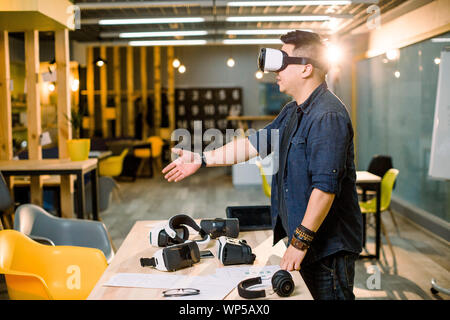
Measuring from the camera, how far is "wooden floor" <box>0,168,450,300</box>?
397 cm

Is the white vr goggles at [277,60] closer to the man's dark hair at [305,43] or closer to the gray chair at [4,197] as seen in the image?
the man's dark hair at [305,43]

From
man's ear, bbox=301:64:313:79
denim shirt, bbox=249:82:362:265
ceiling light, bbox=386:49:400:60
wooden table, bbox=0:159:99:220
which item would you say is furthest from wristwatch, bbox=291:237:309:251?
ceiling light, bbox=386:49:400:60

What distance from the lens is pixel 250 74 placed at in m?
13.8

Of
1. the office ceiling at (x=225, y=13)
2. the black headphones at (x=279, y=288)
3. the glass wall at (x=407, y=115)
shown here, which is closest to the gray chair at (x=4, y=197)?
the office ceiling at (x=225, y=13)

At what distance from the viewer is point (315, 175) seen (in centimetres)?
174

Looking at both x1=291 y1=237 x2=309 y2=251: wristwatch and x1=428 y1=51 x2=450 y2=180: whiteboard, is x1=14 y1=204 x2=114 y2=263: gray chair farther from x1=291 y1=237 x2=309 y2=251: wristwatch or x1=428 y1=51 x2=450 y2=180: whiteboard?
x1=428 y1=51 x2=450 y2=180: whiteboard

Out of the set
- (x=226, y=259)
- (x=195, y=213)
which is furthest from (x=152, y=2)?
(x=226, y=259)

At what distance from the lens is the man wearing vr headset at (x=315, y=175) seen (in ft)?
5.74

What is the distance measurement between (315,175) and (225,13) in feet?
20.5

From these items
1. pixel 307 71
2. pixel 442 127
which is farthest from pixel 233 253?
pixel 442 127

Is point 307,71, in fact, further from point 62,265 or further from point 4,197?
point 4,197
